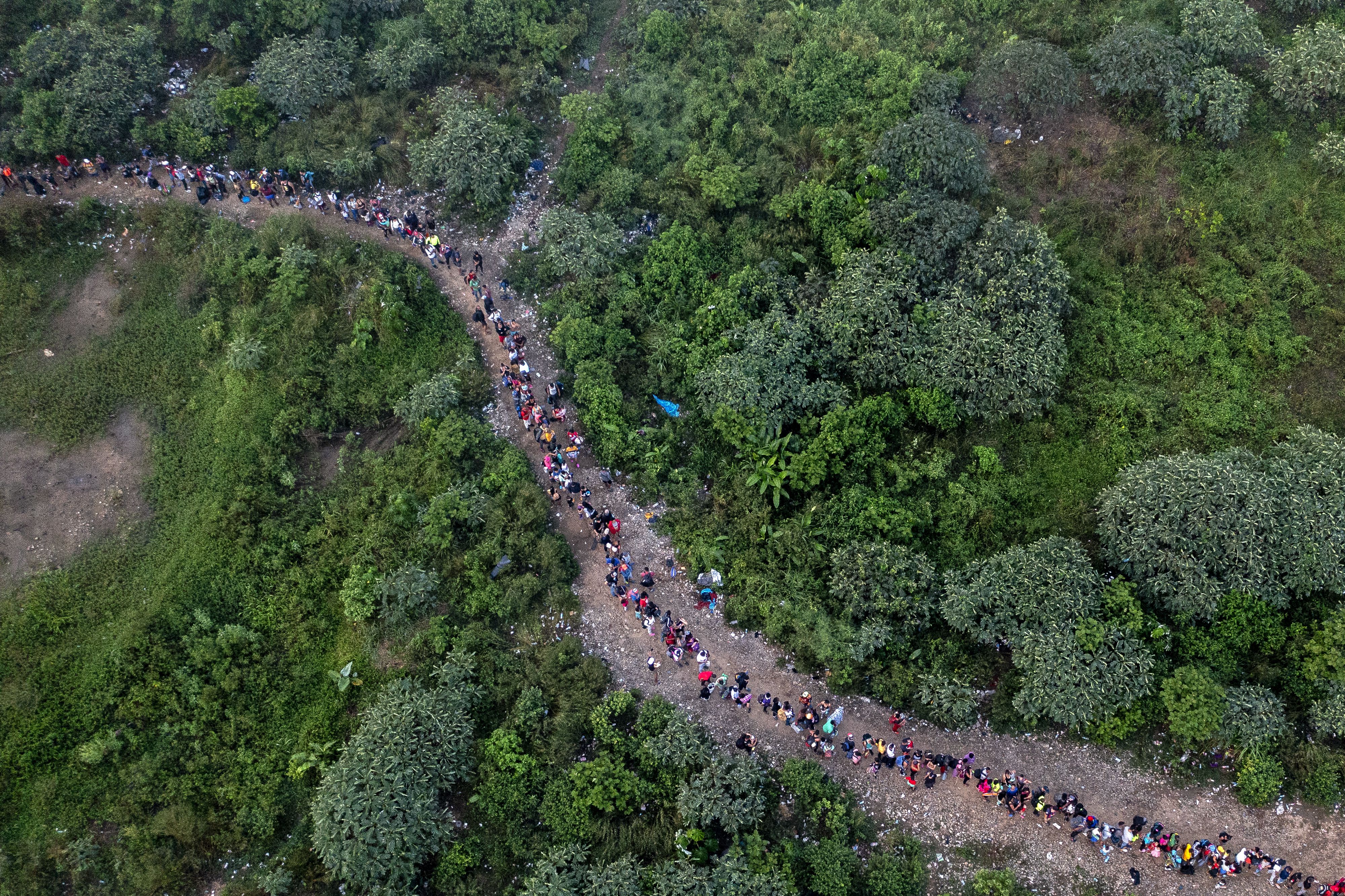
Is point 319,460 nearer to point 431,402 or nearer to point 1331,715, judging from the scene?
point 431,402

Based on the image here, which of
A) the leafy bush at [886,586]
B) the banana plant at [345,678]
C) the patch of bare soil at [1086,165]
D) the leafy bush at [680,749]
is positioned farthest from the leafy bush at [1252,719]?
the banana plant at [345,678]

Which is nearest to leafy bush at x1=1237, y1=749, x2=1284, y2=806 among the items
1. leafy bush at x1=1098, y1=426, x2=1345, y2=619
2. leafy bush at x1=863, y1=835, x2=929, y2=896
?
leafy bush at x1=1098, y1=426, x2=1345, y2=619

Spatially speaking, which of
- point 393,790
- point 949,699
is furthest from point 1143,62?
point 393,790

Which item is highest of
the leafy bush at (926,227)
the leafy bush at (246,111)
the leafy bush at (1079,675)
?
the leafy bush at (926,227)

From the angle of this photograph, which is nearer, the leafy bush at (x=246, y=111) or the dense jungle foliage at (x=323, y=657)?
the dense jungle foliage at (x=323, y=657)

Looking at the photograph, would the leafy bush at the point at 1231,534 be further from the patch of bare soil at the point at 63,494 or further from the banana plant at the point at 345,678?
the patch of bare soil at the point at 63,494

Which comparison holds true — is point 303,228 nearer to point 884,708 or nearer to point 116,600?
point 116,600
